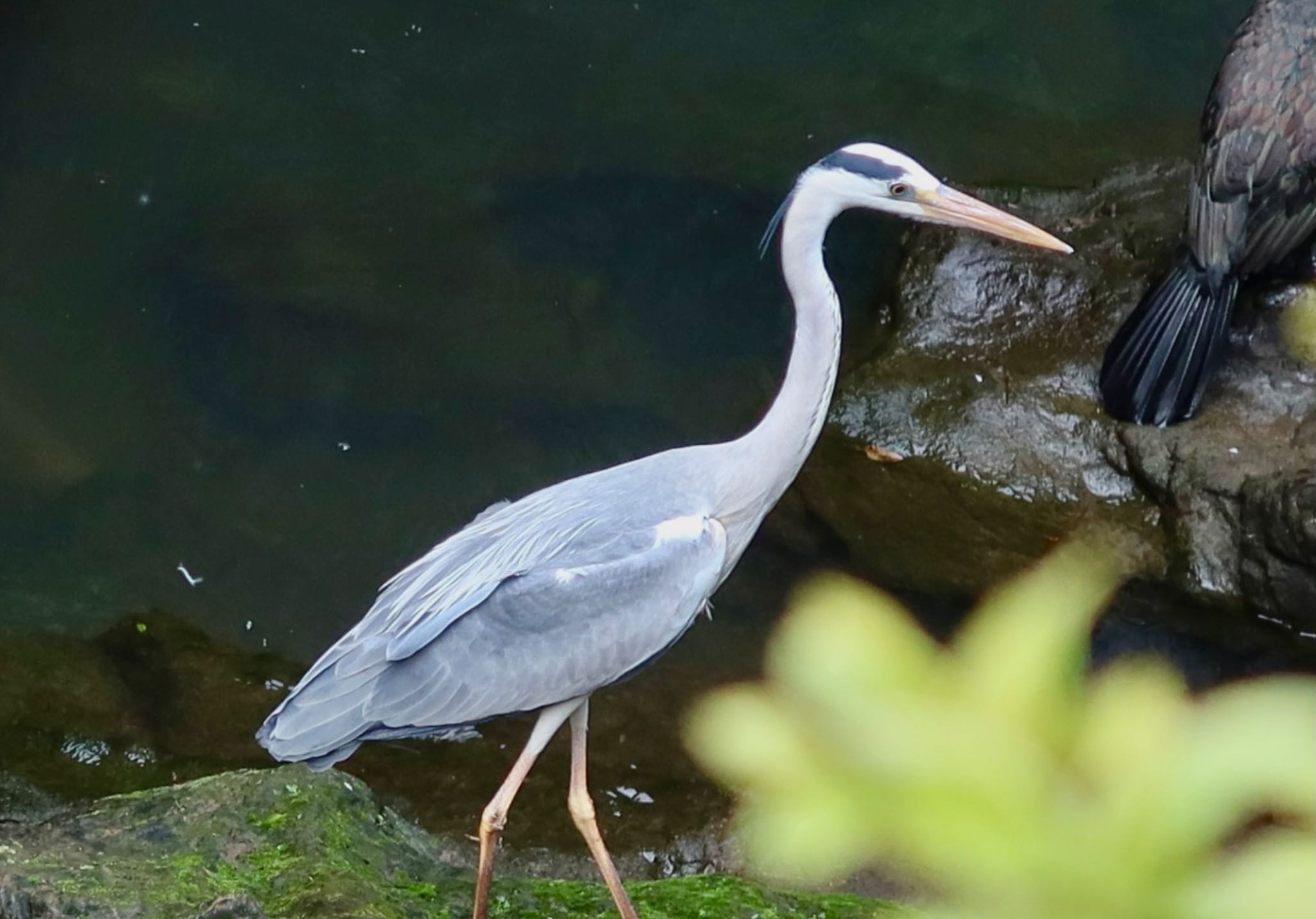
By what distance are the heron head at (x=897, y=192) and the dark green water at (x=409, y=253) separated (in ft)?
7.59

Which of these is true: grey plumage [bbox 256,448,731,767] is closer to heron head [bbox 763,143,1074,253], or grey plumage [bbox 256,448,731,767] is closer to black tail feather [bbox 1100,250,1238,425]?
heron head [bbox 763,143,1074,253]

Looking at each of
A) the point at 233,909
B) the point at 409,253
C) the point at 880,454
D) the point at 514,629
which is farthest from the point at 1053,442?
the point at 233,909

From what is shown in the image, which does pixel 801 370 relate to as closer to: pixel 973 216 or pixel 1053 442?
pixel 973 216

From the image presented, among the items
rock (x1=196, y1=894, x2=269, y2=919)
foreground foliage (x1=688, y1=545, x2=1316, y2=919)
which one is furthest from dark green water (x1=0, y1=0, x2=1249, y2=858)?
foreground foliage (x1=688, y1=545, x2=1316, y2=919)

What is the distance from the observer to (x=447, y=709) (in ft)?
11.1

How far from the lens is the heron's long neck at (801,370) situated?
3.50 m

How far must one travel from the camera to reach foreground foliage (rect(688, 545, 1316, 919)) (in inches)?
27.0

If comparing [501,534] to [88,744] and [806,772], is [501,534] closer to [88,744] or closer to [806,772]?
[88,744]

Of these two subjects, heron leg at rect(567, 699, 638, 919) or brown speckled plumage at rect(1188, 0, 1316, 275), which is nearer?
heron leg at rect(567, 699, 638, 919)

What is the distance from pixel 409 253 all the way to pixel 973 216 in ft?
12.3

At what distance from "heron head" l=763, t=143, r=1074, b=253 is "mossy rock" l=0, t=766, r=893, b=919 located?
175 centimetres

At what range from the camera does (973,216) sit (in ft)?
11.4

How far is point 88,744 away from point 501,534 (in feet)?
7.39

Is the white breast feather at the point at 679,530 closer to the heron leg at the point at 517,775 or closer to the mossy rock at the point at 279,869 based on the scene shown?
the heron leg at the point at 517,775
